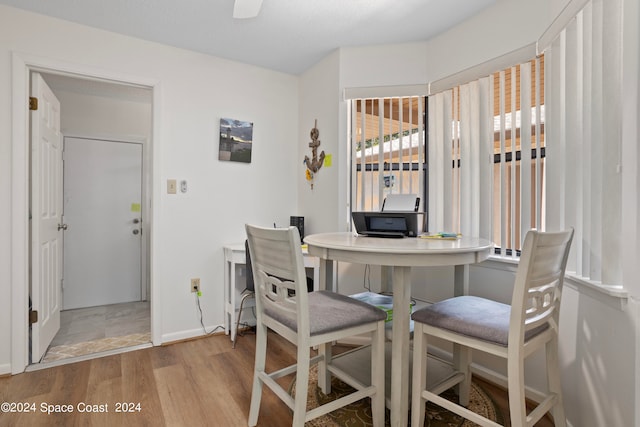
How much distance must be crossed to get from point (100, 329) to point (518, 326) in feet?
10.4

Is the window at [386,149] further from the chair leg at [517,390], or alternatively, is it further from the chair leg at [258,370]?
the chair leg at [517,390]

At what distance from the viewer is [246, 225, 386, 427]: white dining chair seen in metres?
1.30

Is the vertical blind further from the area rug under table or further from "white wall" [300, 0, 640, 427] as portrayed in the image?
the area rug under table

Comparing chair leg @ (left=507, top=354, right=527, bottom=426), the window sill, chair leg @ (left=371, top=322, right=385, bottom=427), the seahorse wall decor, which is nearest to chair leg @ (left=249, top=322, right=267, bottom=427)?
chair leg @ (left=371, top=322, right=385, bottom=427)

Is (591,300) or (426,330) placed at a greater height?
(591,300)

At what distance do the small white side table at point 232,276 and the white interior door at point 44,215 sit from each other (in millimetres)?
1252

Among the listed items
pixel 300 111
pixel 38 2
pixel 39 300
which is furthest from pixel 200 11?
pixel 39 300

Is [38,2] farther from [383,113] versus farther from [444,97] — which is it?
[444,97]

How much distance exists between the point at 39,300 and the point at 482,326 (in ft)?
9.13

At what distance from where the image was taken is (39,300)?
229cm

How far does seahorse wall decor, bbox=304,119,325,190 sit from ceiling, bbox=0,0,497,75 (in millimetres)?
645

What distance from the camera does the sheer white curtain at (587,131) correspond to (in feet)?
4.25

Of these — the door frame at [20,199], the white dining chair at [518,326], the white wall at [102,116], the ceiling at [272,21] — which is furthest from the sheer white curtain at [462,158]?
the white wall at [102,116]

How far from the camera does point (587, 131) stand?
1449 mm
